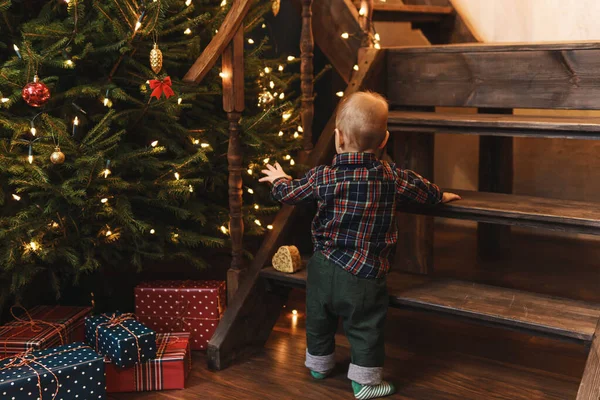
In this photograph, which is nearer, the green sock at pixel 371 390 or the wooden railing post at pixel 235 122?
the green sock at pixel 371 390

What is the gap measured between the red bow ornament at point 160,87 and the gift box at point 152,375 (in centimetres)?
80

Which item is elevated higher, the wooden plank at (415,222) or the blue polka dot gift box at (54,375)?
the wooden plank at (415,222)

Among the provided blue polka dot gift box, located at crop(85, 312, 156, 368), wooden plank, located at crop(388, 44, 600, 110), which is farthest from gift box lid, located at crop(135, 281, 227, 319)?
→ wooden plank, located at crop(388, 44, 600, 110)

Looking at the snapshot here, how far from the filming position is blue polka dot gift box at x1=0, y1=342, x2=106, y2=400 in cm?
210

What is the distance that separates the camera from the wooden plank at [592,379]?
1915 mm

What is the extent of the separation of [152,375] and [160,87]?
2.91ft

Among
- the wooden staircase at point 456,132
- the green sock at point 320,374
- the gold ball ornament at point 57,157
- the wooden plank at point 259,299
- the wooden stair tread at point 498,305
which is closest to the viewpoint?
the wooden stair tread at point 498,305

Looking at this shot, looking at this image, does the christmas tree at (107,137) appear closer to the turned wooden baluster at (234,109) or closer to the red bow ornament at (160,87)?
the red bow ornament at (160,87)

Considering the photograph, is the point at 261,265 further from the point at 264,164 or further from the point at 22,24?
the point at 22,24

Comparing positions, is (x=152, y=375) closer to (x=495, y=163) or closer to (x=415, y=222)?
(x=415, y=222)

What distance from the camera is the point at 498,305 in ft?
7.36

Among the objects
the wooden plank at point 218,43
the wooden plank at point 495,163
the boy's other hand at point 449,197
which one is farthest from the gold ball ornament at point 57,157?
the wooden plank at point 495,163

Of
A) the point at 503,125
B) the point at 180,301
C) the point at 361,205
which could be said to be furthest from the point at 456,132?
the point at 180,301

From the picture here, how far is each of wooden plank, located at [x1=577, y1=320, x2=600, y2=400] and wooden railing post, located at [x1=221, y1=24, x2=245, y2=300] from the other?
3.87 feet
